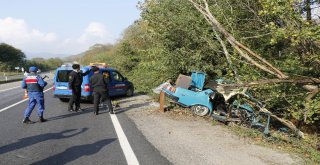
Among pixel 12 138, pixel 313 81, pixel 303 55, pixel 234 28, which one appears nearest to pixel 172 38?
→ pixel 234 28

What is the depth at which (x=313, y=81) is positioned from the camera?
8.40m

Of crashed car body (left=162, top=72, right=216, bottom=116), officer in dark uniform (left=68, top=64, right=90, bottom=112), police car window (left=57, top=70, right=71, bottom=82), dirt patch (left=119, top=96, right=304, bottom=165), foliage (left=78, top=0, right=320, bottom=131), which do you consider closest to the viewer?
dirt patch (left=119, top=96, right=304, bottom=165)

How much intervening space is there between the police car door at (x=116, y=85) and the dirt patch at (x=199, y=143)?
563cm

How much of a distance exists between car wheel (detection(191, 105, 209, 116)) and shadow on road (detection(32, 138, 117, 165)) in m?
4.90

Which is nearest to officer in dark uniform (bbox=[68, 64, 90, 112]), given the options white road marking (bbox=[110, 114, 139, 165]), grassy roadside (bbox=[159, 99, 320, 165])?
white road marking (bbox=[110, 114, 139, 165])

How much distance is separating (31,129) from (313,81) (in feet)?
23.5

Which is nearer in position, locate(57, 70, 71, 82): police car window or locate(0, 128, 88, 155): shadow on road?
locate(0, 128, 88, 155): shadow on road

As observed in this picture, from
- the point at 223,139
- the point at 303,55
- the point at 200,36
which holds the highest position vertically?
the point at 200,36

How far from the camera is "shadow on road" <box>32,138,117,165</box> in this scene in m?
6.16

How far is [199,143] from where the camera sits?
7.69 meters

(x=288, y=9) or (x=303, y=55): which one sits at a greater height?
(x=288, y=9)

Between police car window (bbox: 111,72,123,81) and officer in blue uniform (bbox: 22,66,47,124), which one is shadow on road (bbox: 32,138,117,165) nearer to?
officer in blue uniform (bbox: 22,66,47,124)

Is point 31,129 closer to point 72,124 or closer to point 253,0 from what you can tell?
point 72,124

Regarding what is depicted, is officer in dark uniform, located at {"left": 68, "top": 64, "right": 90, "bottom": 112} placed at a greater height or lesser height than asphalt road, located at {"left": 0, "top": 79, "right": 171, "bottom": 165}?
greater
